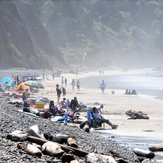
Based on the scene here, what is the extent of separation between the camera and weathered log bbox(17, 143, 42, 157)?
17.1ft

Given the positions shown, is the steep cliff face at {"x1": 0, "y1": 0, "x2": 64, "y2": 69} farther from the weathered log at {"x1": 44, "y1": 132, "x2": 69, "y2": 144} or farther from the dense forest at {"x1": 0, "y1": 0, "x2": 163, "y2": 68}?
the weathered log at {"x1": 44, "y1": 132, "x2": 69, "y2": 144}

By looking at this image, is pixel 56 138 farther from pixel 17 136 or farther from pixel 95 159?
pixel 95 159

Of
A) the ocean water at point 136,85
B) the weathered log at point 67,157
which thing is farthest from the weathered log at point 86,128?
the ocean water at point 136,85

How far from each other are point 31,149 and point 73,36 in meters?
128

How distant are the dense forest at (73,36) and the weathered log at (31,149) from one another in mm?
47431

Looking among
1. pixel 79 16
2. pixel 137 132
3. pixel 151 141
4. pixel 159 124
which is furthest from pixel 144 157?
pixel 79 16

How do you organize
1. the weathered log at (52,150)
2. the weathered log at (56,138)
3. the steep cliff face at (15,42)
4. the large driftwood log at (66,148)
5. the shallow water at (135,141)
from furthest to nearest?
the steep cliff face at (15,42)
the shallow water at (135,141)
the weathered log at (56,138)
the large driftwood log at (66,148)
the weathered log at (52,150)

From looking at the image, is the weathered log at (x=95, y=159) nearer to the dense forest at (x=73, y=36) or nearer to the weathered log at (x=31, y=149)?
the weathered log at (x=31, y=149)

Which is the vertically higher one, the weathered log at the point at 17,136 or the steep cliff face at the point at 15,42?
the steep cliff face at the point at 15,42

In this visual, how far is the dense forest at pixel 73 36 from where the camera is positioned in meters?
63.3

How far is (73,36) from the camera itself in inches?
5157

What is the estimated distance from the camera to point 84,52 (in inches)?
4889

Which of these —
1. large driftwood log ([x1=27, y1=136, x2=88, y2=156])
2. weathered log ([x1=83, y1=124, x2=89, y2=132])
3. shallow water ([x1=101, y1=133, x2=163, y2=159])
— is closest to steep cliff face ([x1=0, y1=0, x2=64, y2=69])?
weathered log ([x1=83, y1=124, x2=89, y2=132])

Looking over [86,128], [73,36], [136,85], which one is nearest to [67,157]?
[86,128]
